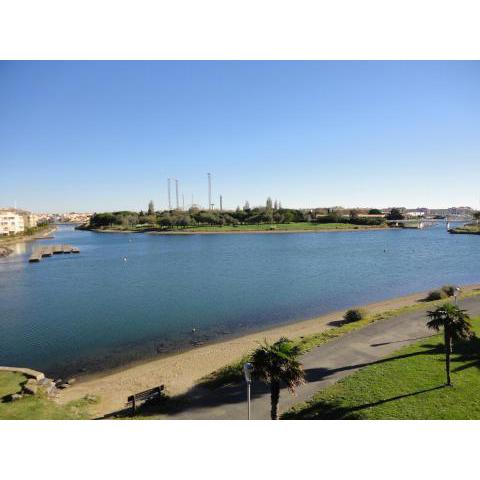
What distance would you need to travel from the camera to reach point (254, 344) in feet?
56.0

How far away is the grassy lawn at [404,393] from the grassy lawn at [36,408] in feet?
21.1

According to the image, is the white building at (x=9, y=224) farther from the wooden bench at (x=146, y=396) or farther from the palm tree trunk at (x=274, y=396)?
the palm tree trunk at (x=274, y=396)

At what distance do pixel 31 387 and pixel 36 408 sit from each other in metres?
1.85

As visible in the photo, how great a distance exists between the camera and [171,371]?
13.9m

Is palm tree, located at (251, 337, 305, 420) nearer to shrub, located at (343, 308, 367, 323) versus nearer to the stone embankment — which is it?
the stone embankment

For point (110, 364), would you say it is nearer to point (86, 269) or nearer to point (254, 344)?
point (254, 344)

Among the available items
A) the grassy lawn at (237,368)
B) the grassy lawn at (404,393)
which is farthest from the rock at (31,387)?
the grassy lawn at (404,393)

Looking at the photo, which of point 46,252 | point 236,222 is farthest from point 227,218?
point 46,252

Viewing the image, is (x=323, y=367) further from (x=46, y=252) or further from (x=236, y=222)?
(x=236, y=222)

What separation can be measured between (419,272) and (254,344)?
27.7 metres

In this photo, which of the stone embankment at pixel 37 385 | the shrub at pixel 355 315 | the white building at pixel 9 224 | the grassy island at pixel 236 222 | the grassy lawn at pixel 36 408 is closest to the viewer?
the grassy lawn at pixel 36 408

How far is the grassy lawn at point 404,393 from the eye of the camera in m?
8.02

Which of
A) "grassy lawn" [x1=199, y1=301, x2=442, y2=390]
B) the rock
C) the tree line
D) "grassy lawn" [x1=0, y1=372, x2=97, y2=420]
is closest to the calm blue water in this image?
the rock
